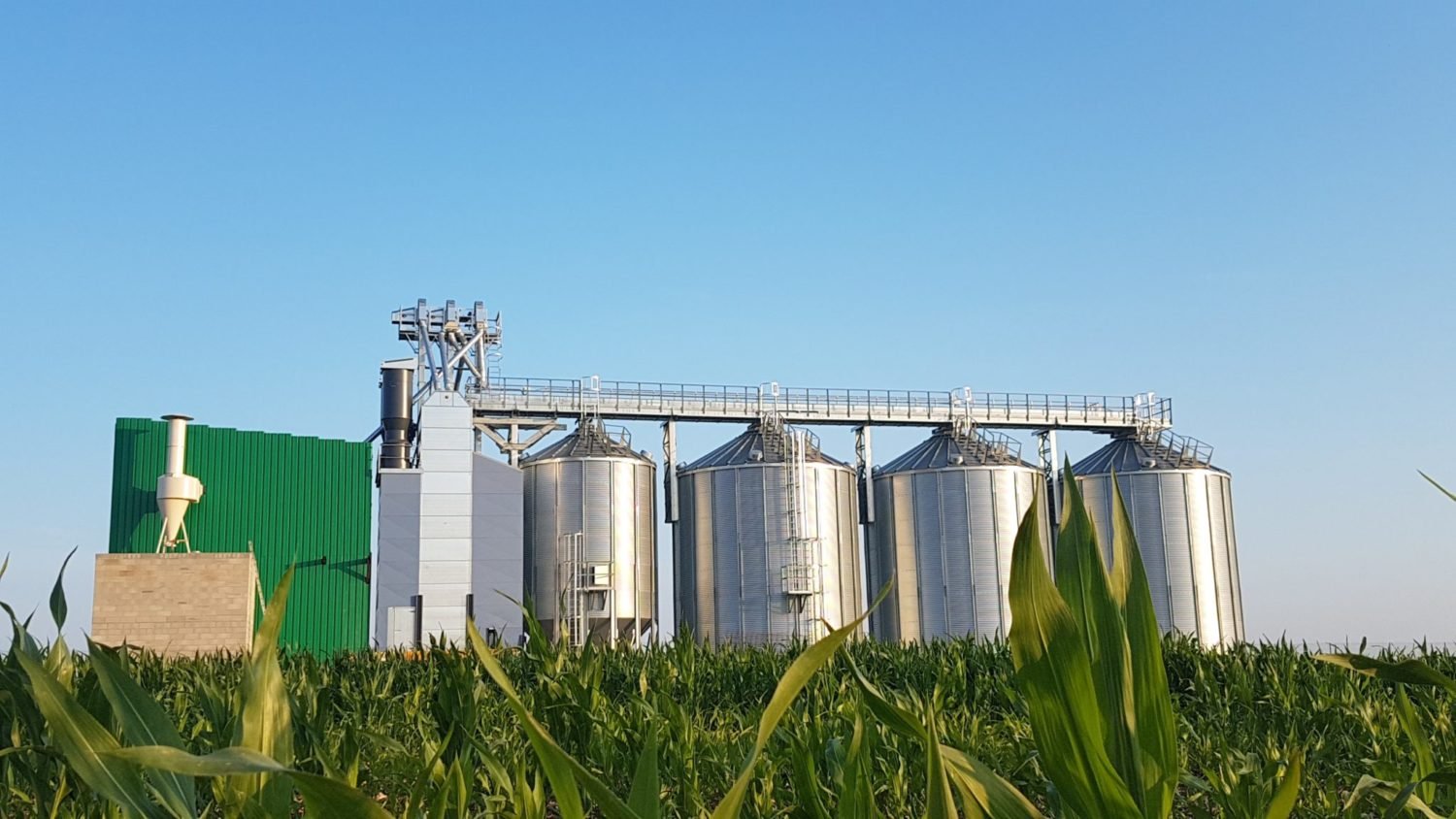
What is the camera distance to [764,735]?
1154 millimetres

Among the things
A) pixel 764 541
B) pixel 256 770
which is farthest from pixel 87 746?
pixel 764 541

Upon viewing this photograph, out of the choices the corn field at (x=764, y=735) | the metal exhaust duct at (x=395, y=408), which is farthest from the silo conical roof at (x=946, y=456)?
the corn field at (x=764, y=735)

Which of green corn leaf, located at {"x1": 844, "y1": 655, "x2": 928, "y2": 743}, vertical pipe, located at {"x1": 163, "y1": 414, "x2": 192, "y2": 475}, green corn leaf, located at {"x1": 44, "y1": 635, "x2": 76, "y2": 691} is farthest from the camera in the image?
vertical pipe, located at {"x1": 163, "y1": 414, "x2": 192, "y2": 475}

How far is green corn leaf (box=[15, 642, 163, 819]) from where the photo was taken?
52.2 inches

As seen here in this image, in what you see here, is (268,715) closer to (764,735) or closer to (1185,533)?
(764,735)

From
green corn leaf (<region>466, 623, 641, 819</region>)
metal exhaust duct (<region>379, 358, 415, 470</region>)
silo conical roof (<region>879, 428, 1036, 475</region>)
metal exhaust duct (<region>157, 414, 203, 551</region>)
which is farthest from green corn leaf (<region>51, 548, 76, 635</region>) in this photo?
silo conical roof (<region>879, 428, 1036, 475</region>)

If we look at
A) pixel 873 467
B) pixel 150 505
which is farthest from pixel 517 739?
pixel 873 467

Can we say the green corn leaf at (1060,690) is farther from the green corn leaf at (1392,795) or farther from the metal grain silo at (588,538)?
the metal grain silo at (588,538)

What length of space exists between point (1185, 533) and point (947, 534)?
692 cm

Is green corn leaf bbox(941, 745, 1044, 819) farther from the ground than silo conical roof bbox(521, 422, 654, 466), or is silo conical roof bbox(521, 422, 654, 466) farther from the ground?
silo conical roof bbox(521, 422, 654, 466)

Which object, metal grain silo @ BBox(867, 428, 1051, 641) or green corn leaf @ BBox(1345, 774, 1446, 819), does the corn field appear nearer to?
green corn leaf @ BBox(1345, 774, 1446, 819)

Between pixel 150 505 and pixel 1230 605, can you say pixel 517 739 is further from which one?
pixel 1230 605

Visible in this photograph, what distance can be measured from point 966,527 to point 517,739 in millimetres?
27786

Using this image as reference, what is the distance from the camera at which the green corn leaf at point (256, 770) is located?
1072 millimetres
